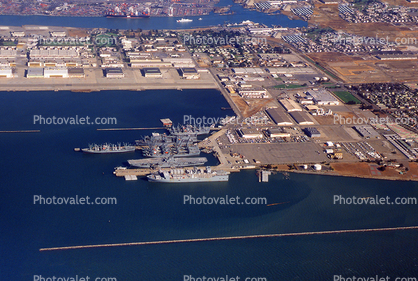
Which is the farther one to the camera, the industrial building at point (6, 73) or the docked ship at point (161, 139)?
the industrial building at point (6, 73)

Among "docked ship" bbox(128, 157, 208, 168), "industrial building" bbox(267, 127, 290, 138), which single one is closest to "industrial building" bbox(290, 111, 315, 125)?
"industrial building" bbox(267, 127, 290, 138)

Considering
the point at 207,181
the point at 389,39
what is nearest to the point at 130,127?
the point at 207,181

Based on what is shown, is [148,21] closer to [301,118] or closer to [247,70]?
[247,70]

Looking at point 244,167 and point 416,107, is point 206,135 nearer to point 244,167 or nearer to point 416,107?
point 244,167

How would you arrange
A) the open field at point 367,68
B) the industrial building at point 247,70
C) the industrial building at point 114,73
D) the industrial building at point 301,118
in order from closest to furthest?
the industrial building at point 301,118 → the industrial building at point 114,73 → the industrial building at point 247,70 → the open field at point 367,68

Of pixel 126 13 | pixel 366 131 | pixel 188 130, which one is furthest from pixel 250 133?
pixel 126 13

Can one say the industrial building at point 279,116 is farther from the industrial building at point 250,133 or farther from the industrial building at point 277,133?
the industrial building at point 250,133

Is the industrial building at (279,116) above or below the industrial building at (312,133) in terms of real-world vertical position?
above

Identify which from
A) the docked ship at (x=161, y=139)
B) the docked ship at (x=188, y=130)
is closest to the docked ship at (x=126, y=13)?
the docked ship at (x=188, y=130)
